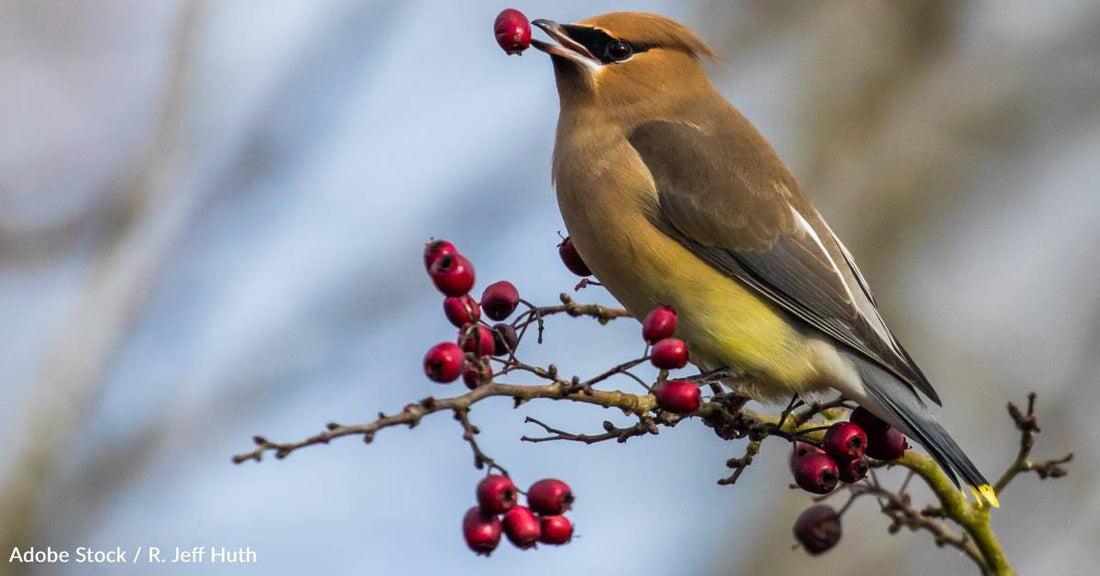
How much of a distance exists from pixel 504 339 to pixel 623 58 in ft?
6.04

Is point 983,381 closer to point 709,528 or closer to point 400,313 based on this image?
point 709,528

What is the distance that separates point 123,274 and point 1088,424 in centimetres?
522

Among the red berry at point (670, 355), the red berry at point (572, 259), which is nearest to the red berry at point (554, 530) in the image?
the red berry at point (670, 355)

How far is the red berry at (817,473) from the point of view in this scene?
11.8 ft

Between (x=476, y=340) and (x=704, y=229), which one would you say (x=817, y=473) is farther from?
(x=704, y=229)

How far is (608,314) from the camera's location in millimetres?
4160

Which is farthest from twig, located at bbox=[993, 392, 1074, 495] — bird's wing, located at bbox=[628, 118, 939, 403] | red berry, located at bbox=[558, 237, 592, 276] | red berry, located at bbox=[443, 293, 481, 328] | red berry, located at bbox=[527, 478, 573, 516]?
red berry, located at bbox=[558, 237, 592, 276]

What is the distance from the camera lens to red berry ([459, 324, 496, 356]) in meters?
3.30

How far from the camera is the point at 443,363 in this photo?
306 cm

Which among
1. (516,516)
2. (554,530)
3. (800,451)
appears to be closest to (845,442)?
(800,451)

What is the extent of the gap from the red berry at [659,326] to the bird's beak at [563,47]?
1.37m

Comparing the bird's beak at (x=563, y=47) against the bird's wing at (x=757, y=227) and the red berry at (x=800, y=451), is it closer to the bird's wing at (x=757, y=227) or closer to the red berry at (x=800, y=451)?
the bird's wing at (x=757, y=227)

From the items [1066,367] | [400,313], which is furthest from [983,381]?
[400,313]

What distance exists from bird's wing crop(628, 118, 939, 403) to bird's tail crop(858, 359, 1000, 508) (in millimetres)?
82
